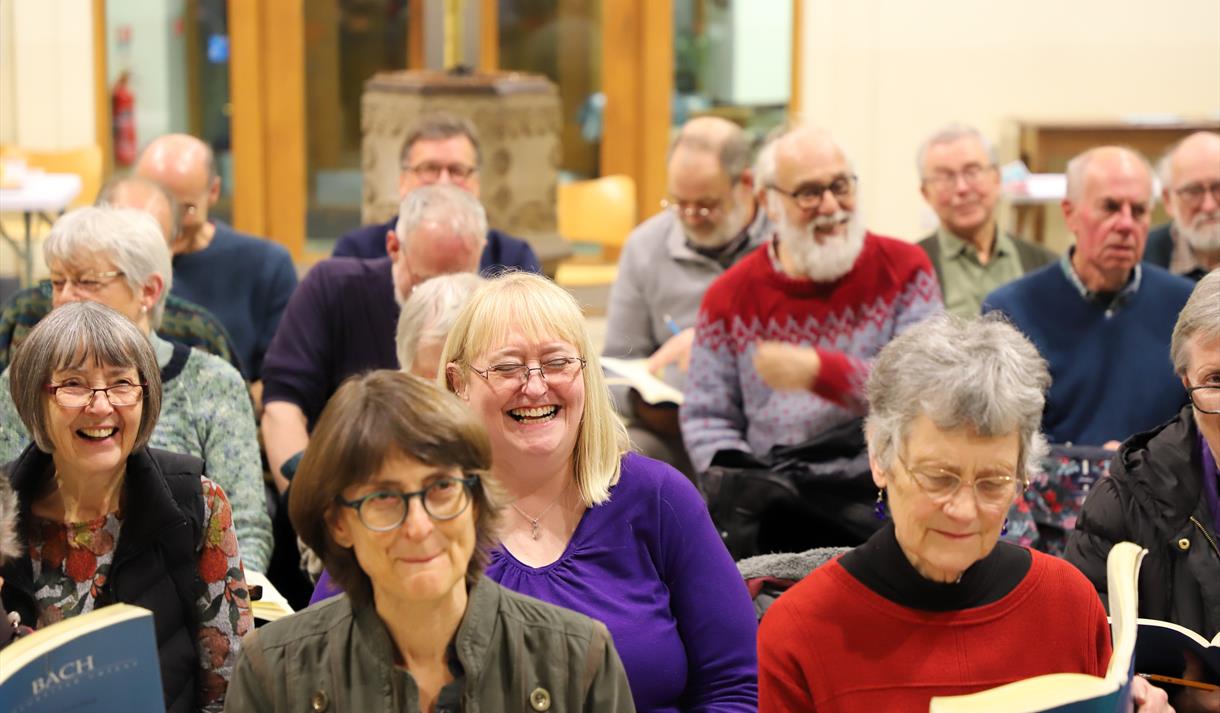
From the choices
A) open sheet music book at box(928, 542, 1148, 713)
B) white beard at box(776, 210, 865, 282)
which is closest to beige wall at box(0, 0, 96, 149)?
white beard at box(776, 210, 865, 282)

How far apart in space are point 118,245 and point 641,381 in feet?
4.50

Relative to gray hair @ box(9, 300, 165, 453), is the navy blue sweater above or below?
below

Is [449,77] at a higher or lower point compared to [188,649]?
higher

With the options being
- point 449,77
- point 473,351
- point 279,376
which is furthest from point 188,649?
point 449,77

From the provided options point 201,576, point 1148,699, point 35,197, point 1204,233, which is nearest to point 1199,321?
point 1148,699

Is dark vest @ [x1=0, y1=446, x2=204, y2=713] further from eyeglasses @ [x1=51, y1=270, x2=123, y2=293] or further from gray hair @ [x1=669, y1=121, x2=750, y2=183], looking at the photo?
gray hair @ [x1=669, y1=121, x2=750, y2=183]

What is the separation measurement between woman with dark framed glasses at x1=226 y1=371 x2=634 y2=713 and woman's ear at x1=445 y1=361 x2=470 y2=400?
2.03 ft

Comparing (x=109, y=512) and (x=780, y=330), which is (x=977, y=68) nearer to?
(x=780, y=330)

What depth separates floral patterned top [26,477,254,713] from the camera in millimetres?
2354

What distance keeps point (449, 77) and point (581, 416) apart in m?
4.59

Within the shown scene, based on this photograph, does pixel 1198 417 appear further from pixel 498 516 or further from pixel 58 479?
pixel 58 479

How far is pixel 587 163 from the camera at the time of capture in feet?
30.3

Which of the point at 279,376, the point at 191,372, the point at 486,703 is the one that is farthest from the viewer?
the point at 279,376

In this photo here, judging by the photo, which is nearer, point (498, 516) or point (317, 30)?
point (498, 516)
